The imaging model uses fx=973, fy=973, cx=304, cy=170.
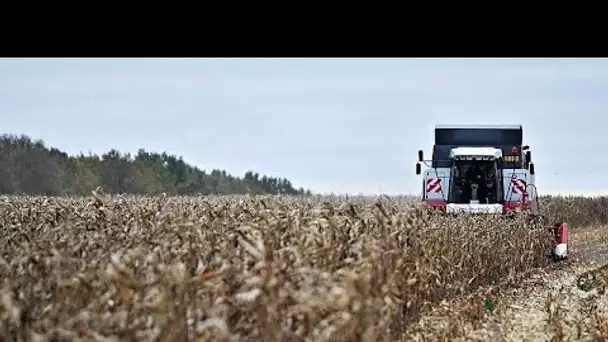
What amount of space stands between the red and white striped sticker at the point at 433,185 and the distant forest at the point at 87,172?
22.0 meters

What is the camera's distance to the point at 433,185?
15.7 meters

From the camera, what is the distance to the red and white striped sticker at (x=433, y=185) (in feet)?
51.4

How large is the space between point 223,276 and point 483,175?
11.3 m

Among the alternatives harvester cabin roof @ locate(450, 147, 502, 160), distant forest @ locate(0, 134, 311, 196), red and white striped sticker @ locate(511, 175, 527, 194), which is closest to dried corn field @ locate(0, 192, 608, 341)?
harvester cabin roof @ locate(450, 147, 502, 160)

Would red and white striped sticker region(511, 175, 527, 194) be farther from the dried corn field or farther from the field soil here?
the dried corn field

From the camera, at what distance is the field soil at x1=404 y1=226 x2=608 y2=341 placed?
7.92 meters

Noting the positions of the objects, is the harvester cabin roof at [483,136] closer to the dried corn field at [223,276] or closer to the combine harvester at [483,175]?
the combine harvester at [483,175]

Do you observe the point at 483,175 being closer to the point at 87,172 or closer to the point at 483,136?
the point at 483,136

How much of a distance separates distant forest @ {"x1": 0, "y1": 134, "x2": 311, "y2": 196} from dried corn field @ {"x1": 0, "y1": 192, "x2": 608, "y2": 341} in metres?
27.9

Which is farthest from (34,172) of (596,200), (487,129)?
(487,129)

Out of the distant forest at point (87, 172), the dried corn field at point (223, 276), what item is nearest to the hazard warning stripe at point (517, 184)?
the dried corn field at point (223, 276)
